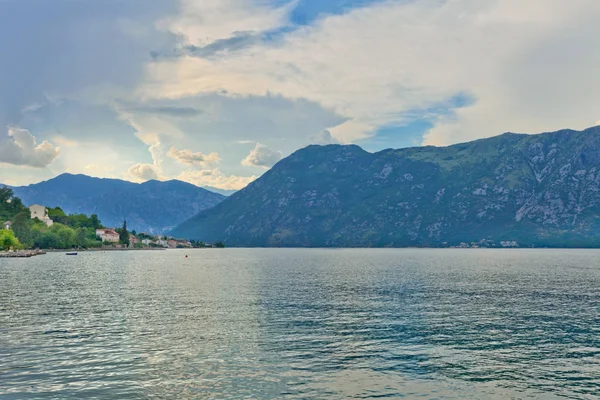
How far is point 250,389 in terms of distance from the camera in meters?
36.4

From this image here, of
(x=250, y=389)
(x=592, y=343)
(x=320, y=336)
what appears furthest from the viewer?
(x=320, y=336)

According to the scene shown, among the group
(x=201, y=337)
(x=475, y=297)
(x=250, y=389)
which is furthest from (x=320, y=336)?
(x=475, y=297)

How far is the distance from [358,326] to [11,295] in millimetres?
71284

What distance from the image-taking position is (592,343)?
52.9m

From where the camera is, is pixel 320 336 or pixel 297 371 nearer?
pixel 297 371

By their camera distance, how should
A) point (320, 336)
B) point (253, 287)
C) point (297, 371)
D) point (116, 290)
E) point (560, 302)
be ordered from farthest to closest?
point (253, 287) → point (116, 290) → point (560, 302) → point (320, 336) → point (297, 371)

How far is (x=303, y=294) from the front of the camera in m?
100

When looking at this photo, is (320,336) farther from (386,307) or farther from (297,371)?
(386,307)

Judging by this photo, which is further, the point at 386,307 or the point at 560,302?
the point at 560,302

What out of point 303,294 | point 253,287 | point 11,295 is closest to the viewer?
point 11,295

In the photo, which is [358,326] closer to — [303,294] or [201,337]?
[201,337]

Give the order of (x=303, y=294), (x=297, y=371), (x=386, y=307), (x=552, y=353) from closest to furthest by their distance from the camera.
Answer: (x=297, y=371) < (x=552, y=353) < (x=386, y=307) < (x=303, y=294)

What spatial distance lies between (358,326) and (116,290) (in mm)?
66462

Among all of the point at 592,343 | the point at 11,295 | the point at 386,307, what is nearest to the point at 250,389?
the point at 592,343
